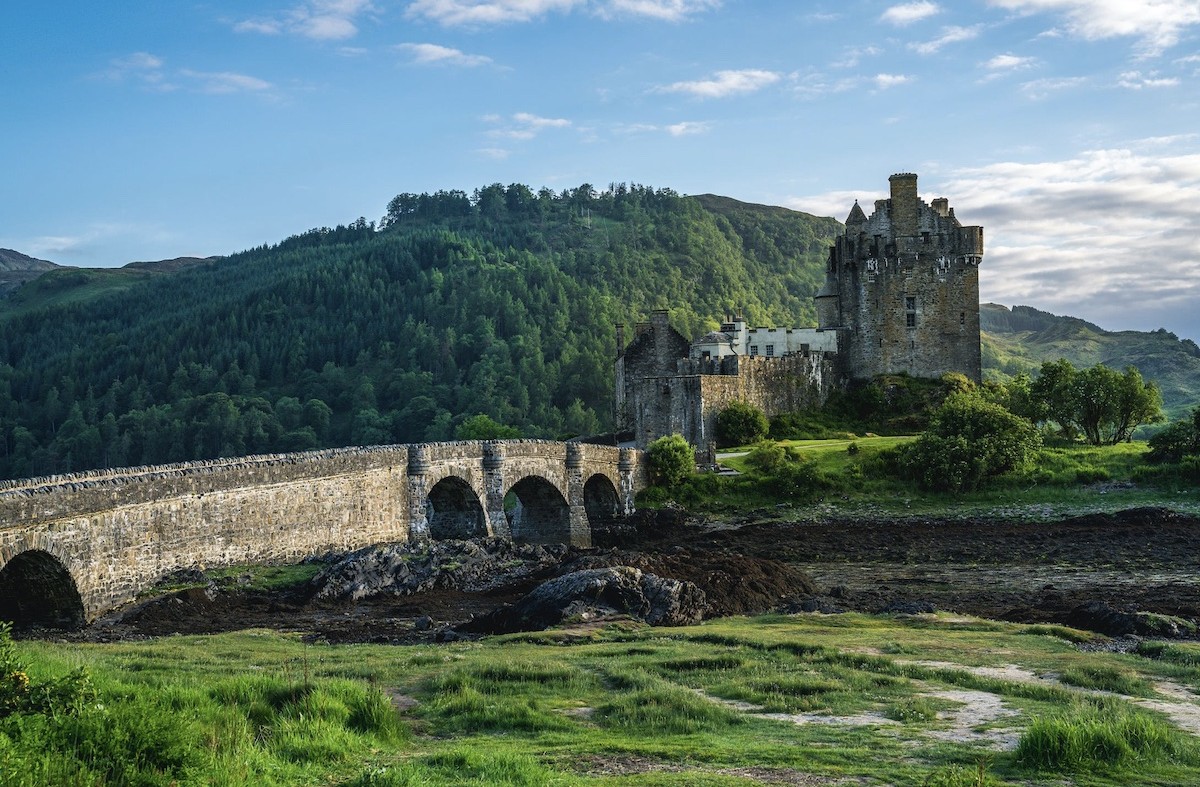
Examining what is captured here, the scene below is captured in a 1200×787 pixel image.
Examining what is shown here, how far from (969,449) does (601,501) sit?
1823 centimetres

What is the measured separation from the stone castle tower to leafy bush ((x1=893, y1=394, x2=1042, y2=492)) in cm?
1936

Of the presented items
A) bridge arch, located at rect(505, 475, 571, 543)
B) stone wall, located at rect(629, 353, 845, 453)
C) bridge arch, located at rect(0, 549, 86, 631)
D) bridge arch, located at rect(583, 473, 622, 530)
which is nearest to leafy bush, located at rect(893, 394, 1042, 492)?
stone wall, located at rect(629, 353, 845, 453)

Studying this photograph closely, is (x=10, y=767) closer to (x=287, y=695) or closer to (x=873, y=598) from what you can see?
(x=287, y=695)

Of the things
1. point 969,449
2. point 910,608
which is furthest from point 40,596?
point 969,449

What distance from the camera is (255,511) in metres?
34.5

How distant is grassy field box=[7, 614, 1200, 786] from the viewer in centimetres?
1195

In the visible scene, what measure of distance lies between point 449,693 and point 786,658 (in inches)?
277

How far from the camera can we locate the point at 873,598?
34594 mm

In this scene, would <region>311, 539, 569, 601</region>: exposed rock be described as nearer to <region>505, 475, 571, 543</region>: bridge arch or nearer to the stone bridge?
the stone bridge

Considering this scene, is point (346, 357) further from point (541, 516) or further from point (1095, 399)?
point (1095, 399)

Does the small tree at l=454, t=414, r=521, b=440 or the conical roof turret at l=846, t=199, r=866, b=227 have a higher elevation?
the conical roof turret at l=846, t=199, r=866, b=227

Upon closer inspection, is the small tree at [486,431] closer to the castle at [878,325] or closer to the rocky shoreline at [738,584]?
the castle at [878,325]

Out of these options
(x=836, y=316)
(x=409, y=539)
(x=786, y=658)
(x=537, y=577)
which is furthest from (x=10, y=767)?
(x=836, y=316)

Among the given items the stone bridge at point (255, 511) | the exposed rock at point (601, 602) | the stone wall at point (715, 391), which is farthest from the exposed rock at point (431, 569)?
the stone wall at point (715, 391)
